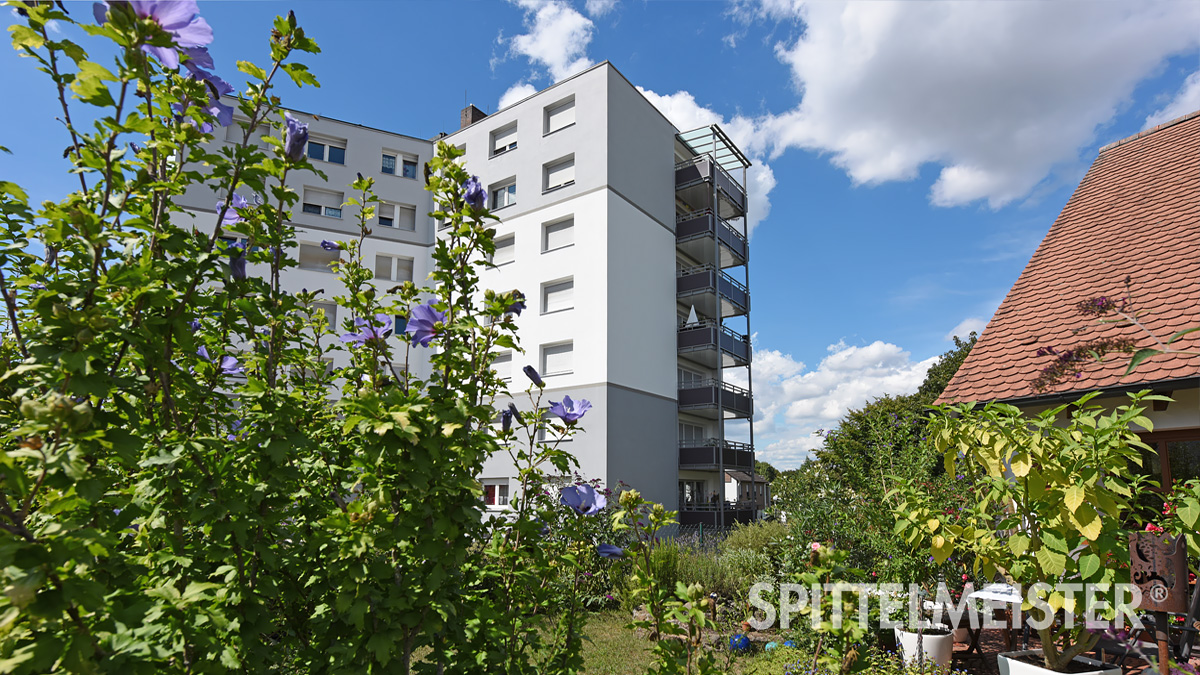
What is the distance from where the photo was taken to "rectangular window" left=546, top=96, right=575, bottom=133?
845 inches

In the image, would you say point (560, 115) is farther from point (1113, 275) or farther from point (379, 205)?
point (1113, 275)

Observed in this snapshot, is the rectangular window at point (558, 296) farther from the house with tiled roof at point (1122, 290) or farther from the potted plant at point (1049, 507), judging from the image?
the potted plant at point (1049, 507)

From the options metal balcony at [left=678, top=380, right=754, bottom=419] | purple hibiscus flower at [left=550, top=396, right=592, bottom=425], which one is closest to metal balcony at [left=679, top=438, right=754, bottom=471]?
metal balcony at [left=678, top=380, right=754, bottom=419]

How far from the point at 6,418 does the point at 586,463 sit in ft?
54.2

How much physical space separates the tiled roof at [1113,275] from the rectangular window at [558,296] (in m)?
12.7

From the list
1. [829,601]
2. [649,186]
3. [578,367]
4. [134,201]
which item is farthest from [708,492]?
[134,201]

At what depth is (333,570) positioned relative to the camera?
1.92m

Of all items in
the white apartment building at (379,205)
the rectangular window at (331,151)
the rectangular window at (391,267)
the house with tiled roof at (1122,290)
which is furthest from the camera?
the rectangular window at (391,267)

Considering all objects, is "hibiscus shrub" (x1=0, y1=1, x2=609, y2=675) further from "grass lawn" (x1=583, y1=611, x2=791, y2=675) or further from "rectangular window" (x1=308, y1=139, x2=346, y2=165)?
"rectangular window" (x1=308, y1=139, x2=346, y2=165)

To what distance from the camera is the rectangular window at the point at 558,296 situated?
19969mm

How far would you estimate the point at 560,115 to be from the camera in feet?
71.6

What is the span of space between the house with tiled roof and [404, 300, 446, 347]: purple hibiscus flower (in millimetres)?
5256

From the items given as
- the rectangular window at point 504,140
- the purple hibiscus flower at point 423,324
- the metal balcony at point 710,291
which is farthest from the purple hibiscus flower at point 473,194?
the rectangular window at point 504,140

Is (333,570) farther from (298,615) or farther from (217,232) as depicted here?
(217,232)
